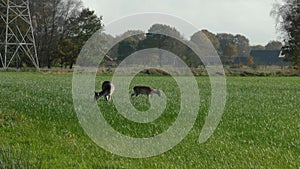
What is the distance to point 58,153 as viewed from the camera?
253 inches

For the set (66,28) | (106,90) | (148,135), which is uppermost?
(66,28)

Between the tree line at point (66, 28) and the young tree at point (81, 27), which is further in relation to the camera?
the young tree at point (81, 27)

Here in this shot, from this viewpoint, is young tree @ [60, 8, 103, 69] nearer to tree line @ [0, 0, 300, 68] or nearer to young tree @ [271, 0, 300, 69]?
tree line @ [0, 0, 300, 68]

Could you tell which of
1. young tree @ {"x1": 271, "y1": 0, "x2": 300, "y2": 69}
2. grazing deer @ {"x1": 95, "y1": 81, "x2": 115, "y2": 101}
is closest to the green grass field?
grazing deer @ {"x1": 95, "y1": 81, "x2": 115, "y2": 101}

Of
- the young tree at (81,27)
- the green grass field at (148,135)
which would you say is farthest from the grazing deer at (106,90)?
the young tree at (81,27)

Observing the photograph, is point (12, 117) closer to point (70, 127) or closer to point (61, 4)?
point (70, 127)

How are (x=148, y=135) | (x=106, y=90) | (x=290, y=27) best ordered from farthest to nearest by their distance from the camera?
(x=290, y=27) < (x=106, y=90) < (x=148, y=135)

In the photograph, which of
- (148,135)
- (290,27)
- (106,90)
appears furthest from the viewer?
(290,27)

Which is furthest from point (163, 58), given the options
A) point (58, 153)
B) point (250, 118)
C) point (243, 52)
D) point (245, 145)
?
point (243, 52)

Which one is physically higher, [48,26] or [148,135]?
[48,26]

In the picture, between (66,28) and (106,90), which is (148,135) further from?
(66,28)

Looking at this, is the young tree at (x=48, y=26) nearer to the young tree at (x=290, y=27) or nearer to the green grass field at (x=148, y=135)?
the young tree at (x=290, y=27)

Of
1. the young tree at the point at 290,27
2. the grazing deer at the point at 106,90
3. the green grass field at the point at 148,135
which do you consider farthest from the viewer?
the young tree at the point at 290,27

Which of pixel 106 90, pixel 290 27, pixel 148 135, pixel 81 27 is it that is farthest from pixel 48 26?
pixel 148 135
